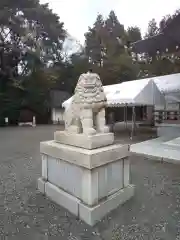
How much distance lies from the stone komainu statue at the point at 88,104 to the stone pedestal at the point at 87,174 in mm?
158

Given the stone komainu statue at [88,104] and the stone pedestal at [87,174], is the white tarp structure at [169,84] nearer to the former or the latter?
the stone komainu statue at [88,104]

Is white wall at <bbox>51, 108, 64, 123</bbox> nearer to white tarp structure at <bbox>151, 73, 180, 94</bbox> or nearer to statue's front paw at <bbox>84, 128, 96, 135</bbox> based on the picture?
white tarp structure at <bbox>151, 73, 180, 94</bbox>

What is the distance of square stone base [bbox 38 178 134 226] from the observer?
277cm

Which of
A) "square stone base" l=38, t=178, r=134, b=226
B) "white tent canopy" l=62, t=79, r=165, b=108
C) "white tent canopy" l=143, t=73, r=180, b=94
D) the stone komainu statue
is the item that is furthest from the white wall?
the stone komainu statue

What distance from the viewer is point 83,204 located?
285 cm

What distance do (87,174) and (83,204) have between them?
426 mm

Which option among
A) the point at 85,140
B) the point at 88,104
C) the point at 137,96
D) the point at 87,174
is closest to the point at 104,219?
the point at 87,174

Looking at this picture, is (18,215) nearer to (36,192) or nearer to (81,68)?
(36,192)

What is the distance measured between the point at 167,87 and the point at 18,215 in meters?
9.18

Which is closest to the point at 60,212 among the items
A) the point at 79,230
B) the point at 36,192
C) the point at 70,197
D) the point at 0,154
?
the point at 70,197

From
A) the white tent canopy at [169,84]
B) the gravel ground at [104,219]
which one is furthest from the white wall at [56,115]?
the gravel ground at [104,219]

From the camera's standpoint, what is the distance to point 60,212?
9.88 feet

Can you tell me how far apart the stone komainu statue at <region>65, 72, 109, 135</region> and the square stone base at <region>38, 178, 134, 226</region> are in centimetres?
96

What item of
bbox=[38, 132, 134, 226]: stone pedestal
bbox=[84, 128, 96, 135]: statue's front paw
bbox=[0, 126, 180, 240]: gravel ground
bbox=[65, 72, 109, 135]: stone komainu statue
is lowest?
bbox=[0, 126, 180, 240]: gravel ground
